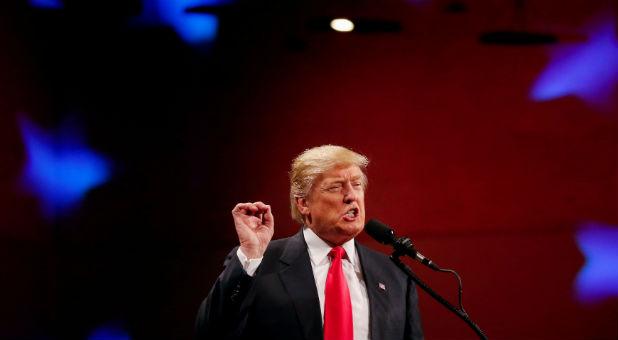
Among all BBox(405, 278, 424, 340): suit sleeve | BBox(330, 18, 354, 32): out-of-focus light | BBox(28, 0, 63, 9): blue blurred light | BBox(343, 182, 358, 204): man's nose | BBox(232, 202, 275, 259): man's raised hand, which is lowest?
BBox(405, 278, 424, 340): suit sleeve

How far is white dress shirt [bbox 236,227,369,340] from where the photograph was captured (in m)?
1.97

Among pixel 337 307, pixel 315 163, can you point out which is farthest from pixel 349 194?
pixel 337 307

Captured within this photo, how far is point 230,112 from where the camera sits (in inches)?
103

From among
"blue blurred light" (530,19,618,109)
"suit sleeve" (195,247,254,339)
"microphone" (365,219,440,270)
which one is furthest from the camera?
"blue blurred light" (530,19,618,109)

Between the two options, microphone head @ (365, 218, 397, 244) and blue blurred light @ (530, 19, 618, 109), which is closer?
microphone head @ (365, 218, 397, 244)

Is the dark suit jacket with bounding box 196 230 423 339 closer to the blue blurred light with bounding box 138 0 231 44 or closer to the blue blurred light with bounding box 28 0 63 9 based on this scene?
the blue blurred light with bounding box 138 0 231 44

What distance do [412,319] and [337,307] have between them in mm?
394

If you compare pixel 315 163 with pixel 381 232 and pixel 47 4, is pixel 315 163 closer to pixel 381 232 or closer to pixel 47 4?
pixel 381 232

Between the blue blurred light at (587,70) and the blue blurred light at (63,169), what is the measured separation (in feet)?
8.15

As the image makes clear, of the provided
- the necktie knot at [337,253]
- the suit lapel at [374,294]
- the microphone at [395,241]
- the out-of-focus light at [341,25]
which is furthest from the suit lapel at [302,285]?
the out-of-focus light at [341,25]

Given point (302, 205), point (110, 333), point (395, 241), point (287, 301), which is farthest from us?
point (110, 333)

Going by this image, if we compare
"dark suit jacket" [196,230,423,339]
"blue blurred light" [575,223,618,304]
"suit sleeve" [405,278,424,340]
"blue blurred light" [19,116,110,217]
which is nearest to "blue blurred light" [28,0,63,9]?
"blue blurred light" [19,116,110,217]

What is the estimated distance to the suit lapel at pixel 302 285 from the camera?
6.23 ft

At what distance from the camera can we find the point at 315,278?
2037 mm
